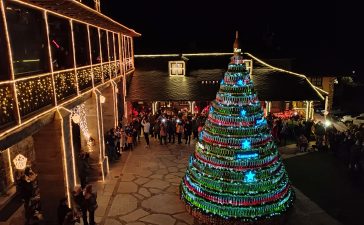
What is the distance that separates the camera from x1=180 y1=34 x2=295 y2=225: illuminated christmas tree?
10.5 m

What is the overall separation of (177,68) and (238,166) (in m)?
15.9

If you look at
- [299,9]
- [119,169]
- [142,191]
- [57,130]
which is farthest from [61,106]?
[299,9]

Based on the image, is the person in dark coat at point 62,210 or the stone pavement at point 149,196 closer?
the person in dark coat at point 62,210

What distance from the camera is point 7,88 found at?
6.80 m

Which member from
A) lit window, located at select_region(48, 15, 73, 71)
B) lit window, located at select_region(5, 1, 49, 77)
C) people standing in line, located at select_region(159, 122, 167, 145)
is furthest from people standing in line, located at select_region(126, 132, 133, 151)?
lit window, located at select_region(5, 1, 49, 77)

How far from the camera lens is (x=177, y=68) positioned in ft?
83.1

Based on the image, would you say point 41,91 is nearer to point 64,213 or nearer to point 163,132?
point 64,213

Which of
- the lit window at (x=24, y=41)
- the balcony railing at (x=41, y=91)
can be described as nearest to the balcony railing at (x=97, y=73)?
the balcony railing at (x=41, y=91)

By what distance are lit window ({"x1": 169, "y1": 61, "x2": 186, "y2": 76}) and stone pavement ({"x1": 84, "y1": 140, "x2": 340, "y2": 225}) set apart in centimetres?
974

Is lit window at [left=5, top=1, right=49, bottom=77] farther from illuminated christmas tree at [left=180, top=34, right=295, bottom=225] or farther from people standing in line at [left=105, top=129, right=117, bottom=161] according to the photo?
illuminated christmas tree at [left=180, top=34, right=295, bottom=225]

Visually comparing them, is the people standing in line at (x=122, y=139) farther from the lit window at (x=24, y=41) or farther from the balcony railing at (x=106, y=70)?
the lit window at (x=24, y=41)

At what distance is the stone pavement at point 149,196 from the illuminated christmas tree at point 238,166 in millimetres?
848

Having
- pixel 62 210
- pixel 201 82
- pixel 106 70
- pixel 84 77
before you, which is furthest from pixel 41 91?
pixel 201 82

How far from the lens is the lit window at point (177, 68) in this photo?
82.5 ft
